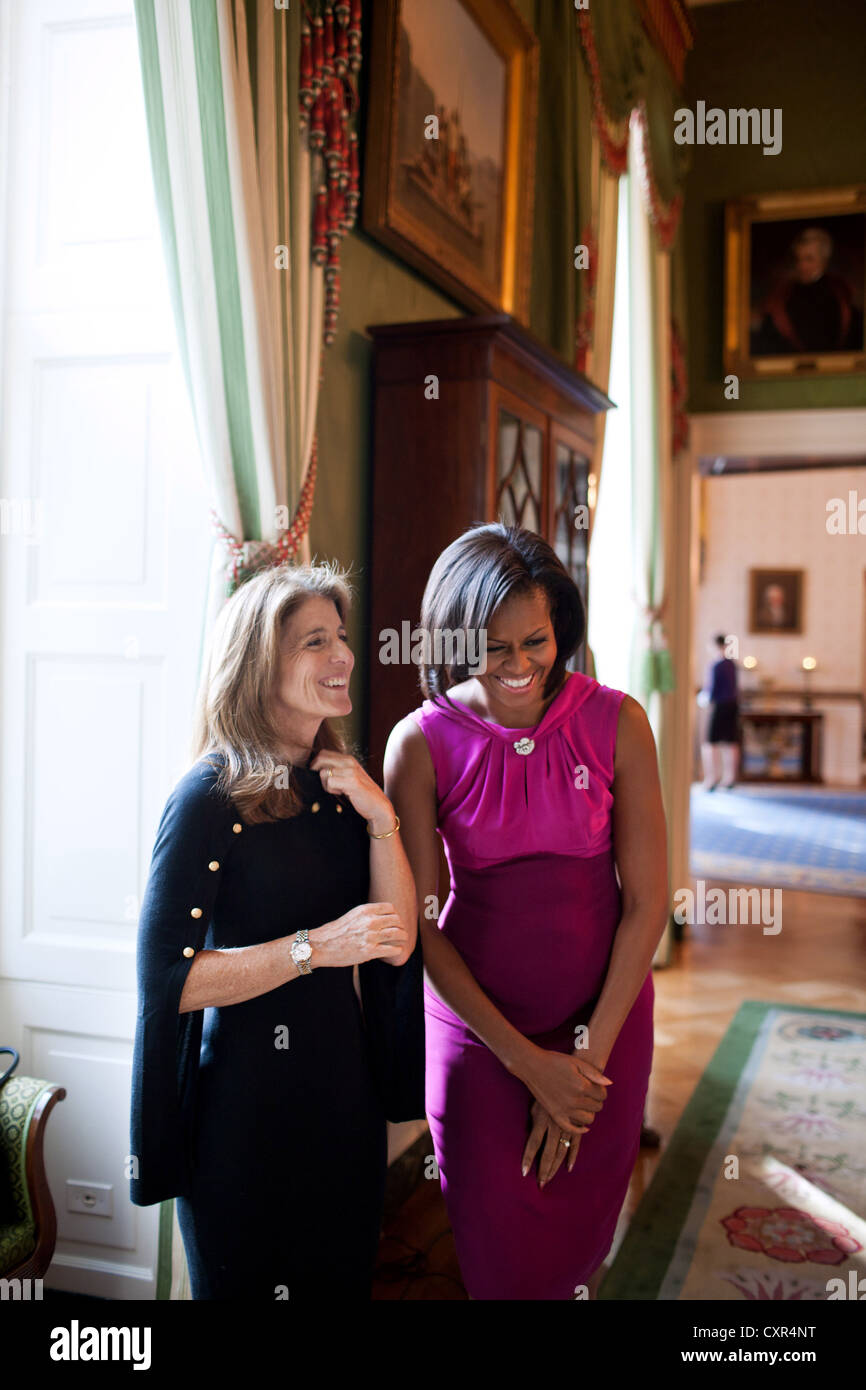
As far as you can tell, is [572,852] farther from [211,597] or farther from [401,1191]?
[401,1191]

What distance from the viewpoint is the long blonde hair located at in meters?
1.72

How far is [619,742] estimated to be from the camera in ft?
6.75

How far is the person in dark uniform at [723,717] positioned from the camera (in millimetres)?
12648

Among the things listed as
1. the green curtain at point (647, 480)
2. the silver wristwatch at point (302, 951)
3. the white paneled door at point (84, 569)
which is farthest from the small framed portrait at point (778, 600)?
the silver wristwatch at point (302, 951)

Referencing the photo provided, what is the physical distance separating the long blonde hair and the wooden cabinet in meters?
1.28

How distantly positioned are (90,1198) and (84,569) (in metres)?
1.52

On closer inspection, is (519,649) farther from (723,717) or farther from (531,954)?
(723,717)

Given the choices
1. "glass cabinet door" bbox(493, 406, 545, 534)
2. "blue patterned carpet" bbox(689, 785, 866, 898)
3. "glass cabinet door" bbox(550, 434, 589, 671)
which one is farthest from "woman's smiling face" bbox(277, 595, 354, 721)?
"blue patterned carpet" bbox(689, 785, 866, 898)

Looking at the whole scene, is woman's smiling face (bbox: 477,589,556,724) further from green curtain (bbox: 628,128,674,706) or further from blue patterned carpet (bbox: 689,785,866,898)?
blue patterned carpet (bbox: 689,785,866,898)

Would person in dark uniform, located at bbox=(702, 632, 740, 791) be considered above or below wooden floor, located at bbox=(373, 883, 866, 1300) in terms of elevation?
above

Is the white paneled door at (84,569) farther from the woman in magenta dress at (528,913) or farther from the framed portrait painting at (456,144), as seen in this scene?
the woman in magenta dress at (528,913)

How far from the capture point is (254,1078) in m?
1.73
